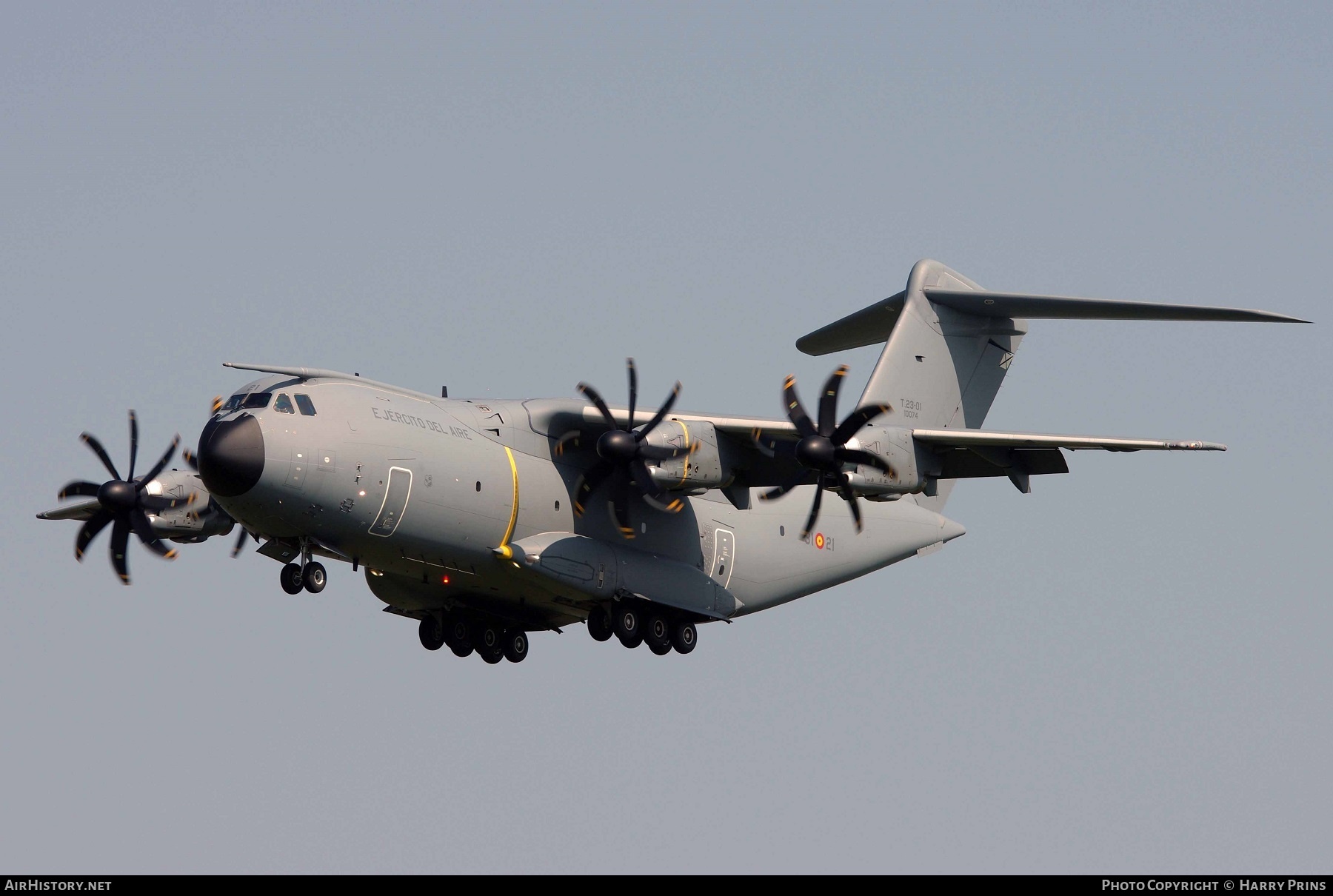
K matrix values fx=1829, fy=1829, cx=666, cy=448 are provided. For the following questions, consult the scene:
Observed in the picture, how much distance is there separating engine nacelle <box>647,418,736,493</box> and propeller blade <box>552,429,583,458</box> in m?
1.22

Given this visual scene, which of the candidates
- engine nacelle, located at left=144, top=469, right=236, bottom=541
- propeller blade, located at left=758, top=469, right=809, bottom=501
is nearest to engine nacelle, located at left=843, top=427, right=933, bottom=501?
propeller blade, located at left=758, top=469, right=809, bottom=501

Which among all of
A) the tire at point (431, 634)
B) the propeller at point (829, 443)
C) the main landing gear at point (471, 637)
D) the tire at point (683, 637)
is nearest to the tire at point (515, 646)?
the main landing gear at point (471, 637)

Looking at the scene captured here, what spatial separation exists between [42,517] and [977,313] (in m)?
15.0

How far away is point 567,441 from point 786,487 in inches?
122

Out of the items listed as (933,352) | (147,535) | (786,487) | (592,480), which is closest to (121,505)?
(147,535)

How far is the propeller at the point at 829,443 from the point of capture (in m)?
23.6

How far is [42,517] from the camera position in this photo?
2870 centimetres

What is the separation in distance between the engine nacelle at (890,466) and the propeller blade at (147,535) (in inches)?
381

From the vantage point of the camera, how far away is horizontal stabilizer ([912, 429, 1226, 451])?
23.4 meters

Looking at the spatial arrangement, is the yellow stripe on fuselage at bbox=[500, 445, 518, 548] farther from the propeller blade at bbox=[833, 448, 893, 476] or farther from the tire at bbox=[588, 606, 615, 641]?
the propeller blade at bbox=[833, 448, 893, 476]

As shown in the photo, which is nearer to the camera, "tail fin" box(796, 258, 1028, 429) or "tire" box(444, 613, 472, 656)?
"tire" box(444, 613, 472, 656)

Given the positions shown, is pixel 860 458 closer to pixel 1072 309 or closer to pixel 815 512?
pixel 815 512

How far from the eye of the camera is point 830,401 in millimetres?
23844
